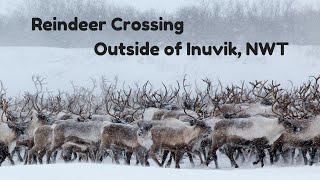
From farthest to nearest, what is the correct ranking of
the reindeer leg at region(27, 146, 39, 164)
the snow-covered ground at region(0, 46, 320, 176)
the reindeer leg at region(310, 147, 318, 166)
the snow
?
the snow-covered ground at region(0, 46, 320, 176), the reindeer leg at region(27, 146, 39, 164), the reindeer leg at region(310, 147, 318, 166), the snow

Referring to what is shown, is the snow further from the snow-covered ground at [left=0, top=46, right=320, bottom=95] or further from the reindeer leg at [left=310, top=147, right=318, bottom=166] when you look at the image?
the snow-covered ground at [left=0, top=46, right=320, bottom=95]

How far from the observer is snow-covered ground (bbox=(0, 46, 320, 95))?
97.3 feet

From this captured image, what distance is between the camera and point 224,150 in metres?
9.21

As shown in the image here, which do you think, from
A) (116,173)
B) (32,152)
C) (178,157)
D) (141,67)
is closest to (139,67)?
(141,67)

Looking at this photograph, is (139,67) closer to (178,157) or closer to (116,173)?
(178,157)

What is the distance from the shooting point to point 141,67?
31.3m

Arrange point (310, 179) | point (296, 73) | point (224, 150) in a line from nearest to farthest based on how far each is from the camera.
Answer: point (310, 179) → point (224, 150) → point (296, 73)

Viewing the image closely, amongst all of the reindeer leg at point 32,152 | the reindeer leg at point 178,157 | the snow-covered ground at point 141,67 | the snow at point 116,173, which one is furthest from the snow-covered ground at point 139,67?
the snow at point 116,173

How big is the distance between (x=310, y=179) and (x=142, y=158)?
385 cm

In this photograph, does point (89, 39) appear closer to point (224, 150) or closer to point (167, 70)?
point (167, 70)

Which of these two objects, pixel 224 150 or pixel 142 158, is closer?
pixel 142 158

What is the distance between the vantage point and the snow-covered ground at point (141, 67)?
29656mm

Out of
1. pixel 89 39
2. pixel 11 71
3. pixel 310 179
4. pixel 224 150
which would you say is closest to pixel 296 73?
pixel 89 39

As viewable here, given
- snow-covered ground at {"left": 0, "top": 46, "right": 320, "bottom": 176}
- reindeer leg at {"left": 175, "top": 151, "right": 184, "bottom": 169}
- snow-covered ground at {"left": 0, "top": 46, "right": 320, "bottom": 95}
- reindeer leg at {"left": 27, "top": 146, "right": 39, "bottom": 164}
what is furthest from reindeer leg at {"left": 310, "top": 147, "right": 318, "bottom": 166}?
snow-covered ground at {"left": 0, "top": 46, "right": 320, "bottom": 95}
